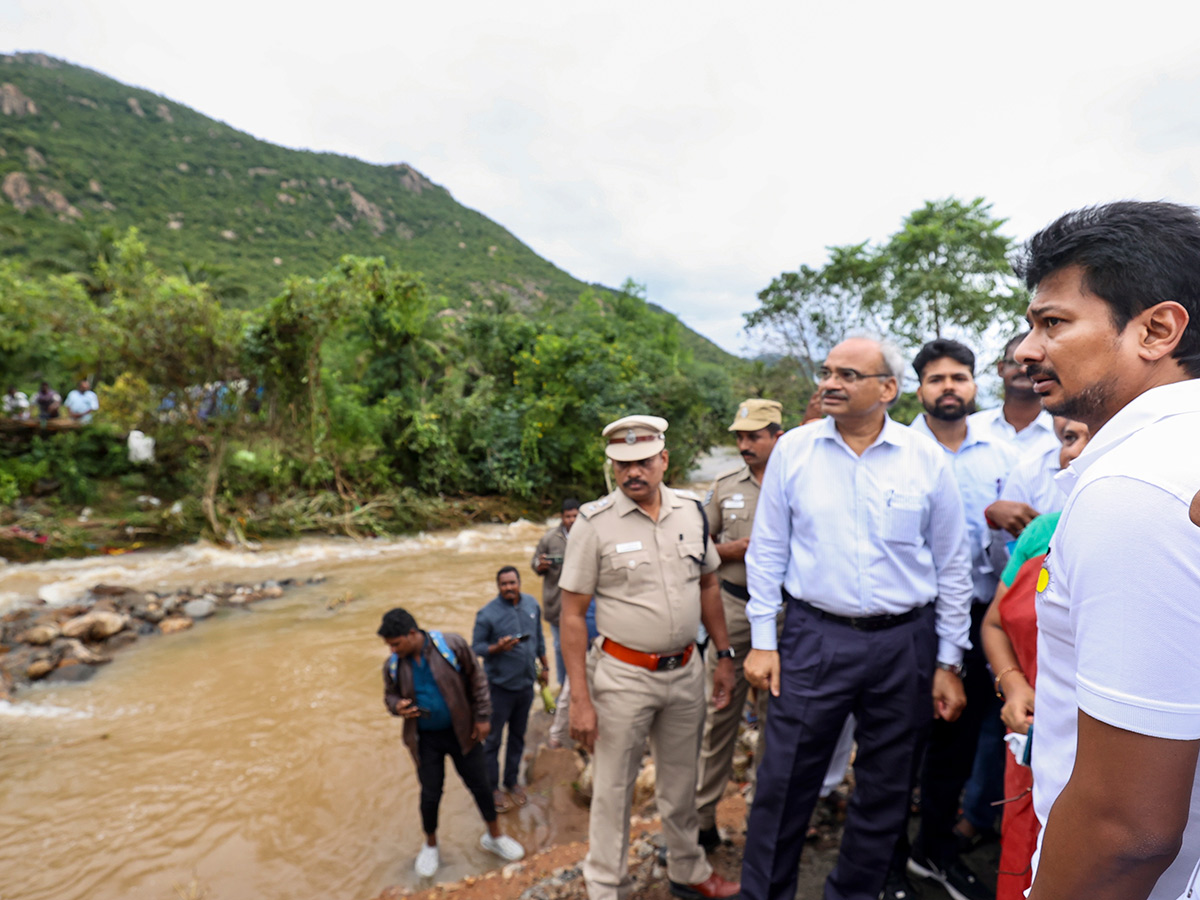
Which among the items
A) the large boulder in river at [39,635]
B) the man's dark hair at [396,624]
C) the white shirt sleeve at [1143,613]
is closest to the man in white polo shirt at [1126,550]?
the white shirt sleeve at [1143,613]

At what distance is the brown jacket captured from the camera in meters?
3.51

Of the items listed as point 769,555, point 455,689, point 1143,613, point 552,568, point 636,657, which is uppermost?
Result: point 1143,613

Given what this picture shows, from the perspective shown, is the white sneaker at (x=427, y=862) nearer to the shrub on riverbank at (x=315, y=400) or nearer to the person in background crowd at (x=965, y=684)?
the person in background crowd at (x=965, y=684)

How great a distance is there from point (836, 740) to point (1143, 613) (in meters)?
1.69

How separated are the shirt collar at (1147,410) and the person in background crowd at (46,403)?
54.8 feet

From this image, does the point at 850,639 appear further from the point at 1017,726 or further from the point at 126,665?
the point at 126,665

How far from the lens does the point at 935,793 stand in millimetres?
2547

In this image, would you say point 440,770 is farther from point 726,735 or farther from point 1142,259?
point 1142,259

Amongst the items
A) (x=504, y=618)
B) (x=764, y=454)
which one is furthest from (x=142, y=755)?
(x=764, y=454)

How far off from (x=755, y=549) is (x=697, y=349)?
164 feet

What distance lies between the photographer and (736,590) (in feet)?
10.6

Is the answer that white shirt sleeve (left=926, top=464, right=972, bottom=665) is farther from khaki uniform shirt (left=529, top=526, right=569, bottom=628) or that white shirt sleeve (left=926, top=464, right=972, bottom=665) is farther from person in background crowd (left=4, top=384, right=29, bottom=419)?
person in background crowd (left=4, top=384, right=29, bottom=419)

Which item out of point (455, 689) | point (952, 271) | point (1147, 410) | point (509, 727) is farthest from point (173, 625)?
point (952, 271)

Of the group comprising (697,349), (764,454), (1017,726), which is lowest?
(1017,726)
